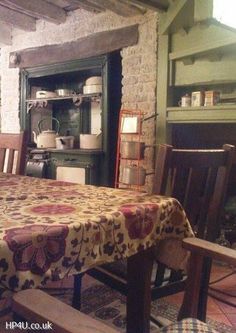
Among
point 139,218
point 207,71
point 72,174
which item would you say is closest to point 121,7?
point 207,71

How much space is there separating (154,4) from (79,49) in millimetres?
1180

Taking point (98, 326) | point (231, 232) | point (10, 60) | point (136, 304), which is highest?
point (10, 60)

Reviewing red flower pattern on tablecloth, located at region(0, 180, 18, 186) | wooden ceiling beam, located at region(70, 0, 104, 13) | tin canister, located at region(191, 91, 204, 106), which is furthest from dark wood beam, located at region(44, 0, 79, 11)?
red flower pattern on tablecloth, located at region(0, 180, 18, 186)

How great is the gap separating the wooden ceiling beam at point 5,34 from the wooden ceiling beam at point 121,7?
2067 mm

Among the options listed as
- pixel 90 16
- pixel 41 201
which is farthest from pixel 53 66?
pixel 41 201

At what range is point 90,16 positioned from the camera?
13.0 feet

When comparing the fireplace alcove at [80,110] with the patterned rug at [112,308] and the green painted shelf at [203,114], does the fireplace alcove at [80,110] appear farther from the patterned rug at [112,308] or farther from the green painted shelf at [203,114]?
the patterned rug at [112,308]

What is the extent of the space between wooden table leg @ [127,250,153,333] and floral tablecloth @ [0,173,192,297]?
11 cm

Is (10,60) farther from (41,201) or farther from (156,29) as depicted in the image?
(41,201)

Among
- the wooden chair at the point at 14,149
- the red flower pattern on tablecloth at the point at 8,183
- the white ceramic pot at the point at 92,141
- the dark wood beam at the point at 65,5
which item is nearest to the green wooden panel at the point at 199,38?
the white ceramic pot at the point at 92,141

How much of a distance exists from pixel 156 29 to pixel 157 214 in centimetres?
267

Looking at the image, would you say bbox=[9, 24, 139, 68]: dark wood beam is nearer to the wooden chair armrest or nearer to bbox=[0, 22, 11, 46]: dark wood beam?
bbox=[0, 22, 11, 46]: dark wood beam

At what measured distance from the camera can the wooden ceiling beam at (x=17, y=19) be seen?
403cm

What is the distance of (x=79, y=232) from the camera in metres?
0.90
